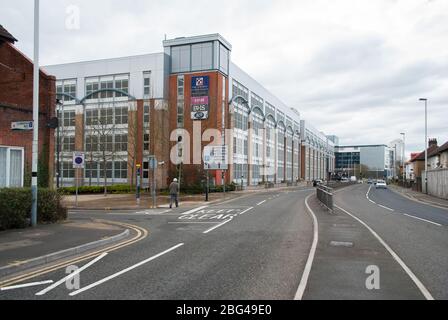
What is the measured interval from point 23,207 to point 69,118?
4403cm

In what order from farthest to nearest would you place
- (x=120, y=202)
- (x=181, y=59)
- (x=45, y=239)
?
(x=181, y=59), (x=120, y=202), (x=45, y=239)

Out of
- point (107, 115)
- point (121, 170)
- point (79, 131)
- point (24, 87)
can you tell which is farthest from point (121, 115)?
point (24, 87)

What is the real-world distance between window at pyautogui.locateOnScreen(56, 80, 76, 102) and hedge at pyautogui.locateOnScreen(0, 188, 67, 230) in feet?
139

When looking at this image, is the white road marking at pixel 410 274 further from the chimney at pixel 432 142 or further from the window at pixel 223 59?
the chimney at pixel 432 142

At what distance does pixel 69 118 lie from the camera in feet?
179

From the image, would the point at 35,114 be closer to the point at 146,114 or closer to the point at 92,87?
the point at 146,114

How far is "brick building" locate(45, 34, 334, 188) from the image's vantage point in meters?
47.7

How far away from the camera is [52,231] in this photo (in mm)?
12844

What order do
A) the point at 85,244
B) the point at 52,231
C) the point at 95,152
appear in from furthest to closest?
the point at 95,152
the point at 52,231
the point at 85,244

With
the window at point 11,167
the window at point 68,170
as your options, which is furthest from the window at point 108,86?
the window at point 11,167

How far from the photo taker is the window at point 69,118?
5421 cm
